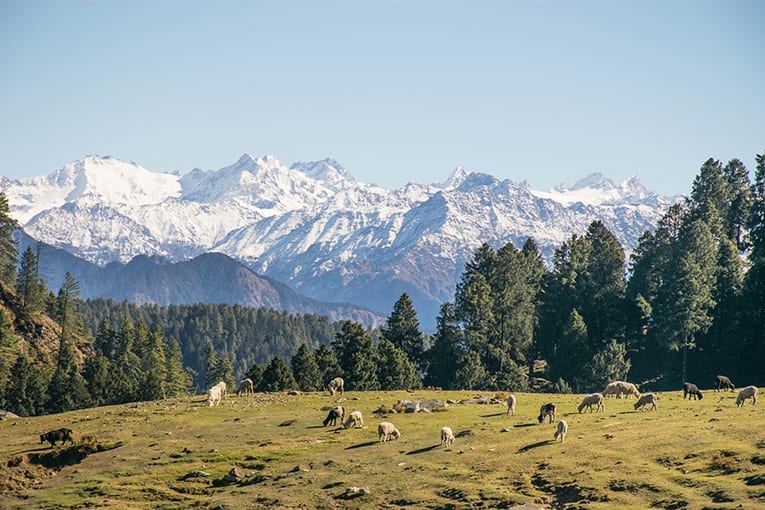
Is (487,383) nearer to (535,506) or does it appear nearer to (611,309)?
(611,309)

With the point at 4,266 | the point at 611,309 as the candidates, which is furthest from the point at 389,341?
the point at 4,266

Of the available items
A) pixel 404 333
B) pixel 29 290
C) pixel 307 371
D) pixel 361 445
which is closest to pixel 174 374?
pixel 29 290

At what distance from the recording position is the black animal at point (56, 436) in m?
76.2

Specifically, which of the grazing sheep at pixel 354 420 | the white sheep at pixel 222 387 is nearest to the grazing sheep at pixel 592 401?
the grazing sheep at pixel 354 420

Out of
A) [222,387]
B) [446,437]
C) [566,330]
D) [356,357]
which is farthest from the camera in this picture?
[566,330]

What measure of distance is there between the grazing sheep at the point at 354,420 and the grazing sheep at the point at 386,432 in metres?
6.36

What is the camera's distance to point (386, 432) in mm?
72062

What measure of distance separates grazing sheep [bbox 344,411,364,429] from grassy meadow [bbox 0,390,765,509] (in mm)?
901

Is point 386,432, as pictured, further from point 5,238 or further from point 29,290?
point 29,290

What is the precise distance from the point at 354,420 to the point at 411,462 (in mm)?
15012

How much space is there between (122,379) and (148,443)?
90081 mm

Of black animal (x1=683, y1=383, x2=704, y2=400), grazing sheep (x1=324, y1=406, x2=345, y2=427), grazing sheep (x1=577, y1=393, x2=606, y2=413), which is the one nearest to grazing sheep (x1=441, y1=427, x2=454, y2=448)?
grazing sheep (x1=324, y1=406, x2=345, y2=427)

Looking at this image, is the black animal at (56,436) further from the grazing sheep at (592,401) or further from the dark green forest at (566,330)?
the dark green forest at (566,330)

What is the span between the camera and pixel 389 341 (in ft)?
466
